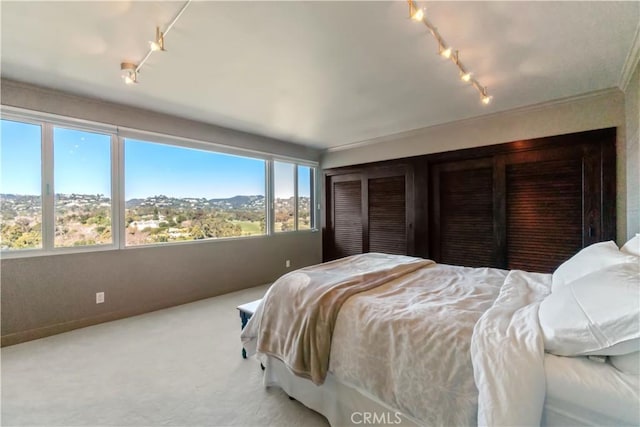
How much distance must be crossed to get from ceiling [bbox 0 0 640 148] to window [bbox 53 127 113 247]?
53 centimetres

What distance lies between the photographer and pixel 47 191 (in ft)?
9.27

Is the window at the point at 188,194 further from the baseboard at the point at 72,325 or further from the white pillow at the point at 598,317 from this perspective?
the white pillow at the point at 598,317

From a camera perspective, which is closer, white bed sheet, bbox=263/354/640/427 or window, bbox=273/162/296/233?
white bed sheet, bbox=263/354/640/427

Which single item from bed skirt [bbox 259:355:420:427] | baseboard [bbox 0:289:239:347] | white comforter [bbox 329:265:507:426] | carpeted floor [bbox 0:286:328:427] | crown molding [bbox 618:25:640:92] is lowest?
carpeted floor [bbox 0:286:328:427]

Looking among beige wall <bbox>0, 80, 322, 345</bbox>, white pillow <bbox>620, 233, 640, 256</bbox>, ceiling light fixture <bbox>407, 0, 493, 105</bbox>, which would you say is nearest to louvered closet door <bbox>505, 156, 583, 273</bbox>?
ceiling light fixture <bbox>407, 0, 493, 105</bbox>

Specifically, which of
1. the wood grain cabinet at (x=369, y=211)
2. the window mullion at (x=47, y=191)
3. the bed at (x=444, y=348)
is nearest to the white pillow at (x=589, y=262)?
the bed at (x=444, y=348)

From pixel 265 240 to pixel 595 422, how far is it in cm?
421

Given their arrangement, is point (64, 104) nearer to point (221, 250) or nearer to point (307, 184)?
point (221, 250)

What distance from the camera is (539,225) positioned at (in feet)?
11.0

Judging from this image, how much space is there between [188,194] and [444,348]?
3.72m

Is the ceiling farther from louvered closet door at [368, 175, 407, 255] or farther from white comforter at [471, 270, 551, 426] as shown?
white comforter at [471, 270, 551, 426]

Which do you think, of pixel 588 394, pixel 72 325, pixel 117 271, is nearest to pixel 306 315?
pixel 588 394

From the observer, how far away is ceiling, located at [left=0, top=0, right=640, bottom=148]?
1686mm

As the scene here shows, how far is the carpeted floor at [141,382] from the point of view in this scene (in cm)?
165
